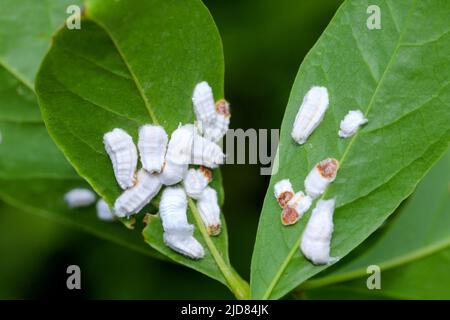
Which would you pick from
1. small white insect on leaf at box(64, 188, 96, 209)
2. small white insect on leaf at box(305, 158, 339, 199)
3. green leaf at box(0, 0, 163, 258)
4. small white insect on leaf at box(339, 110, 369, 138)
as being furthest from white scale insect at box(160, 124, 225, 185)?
small white insect on leaf at box(64, 188, 96, 209)

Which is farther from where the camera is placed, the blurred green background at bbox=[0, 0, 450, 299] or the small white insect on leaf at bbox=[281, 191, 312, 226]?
the blurred green background at bbox=[0, 0, 450, 299]

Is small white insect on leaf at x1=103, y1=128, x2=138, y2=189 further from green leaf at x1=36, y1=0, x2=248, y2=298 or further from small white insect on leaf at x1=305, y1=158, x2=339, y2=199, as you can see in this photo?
small white insect on leaf at x1=305, y1=158, x2=339, y2=199

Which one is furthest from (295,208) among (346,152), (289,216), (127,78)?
(127,78)

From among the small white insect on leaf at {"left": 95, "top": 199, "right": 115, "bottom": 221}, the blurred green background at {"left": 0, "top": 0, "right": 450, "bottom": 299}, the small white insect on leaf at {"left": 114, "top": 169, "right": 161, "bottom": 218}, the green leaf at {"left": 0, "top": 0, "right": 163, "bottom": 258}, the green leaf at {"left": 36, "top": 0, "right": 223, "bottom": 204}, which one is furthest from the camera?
the blurred green background at {"left": 0, "top": 0, "right": 450, "bottom": 299}

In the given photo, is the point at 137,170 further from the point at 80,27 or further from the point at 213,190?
the point at 80,27

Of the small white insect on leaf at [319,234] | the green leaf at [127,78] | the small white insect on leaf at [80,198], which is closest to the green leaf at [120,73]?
the green leaf at [127,78]
